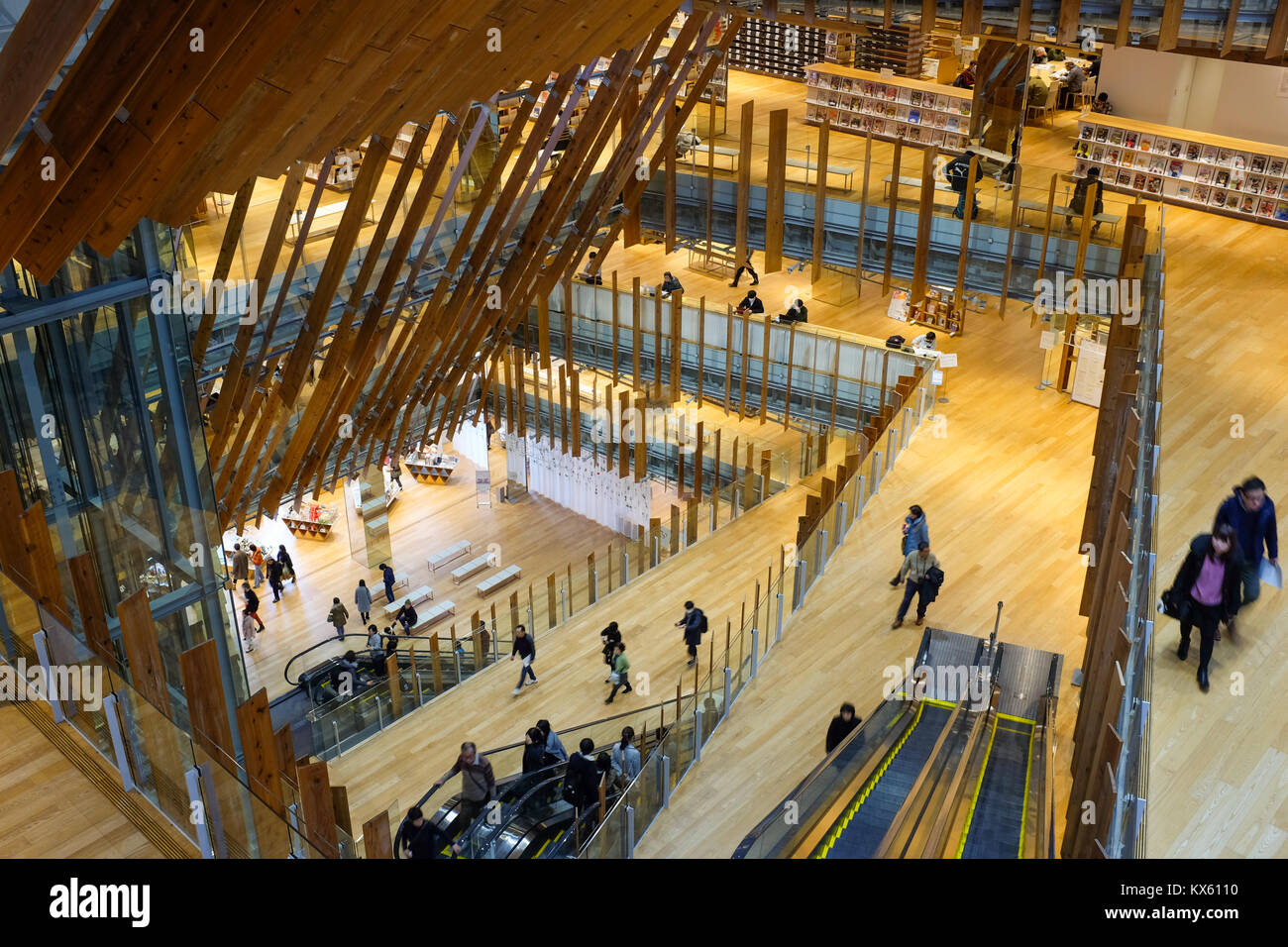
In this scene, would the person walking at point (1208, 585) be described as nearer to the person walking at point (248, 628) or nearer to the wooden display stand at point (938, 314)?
the wooden display stand at point (938, 314)

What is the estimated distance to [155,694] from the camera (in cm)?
567

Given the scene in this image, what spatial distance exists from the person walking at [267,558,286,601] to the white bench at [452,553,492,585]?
2.60 meters

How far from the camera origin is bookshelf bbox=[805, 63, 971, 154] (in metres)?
16.6

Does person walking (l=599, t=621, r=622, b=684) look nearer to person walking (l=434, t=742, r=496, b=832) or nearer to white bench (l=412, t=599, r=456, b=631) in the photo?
person walking (l=434, t=742, r=496, b=832)

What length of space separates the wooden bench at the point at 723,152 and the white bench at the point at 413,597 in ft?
24.7

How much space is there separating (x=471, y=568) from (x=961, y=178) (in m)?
9.60

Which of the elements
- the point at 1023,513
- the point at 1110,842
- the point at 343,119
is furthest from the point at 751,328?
the point at 1110,842

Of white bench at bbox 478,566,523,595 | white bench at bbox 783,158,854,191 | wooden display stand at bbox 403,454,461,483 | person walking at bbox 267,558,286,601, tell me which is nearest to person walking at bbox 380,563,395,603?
white bench at bbox 478,566,523,595

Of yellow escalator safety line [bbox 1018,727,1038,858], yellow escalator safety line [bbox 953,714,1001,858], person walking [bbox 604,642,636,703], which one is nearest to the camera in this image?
yellow escalator safety line [bbox 953,714,1001,858]

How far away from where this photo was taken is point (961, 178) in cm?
1328

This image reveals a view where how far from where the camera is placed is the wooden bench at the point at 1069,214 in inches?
508

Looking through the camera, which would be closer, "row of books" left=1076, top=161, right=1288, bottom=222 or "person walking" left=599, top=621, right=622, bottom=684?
"person walking" left=599, top=621, right=622, bottom=684

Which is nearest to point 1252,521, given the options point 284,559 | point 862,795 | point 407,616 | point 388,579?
point 862,795
